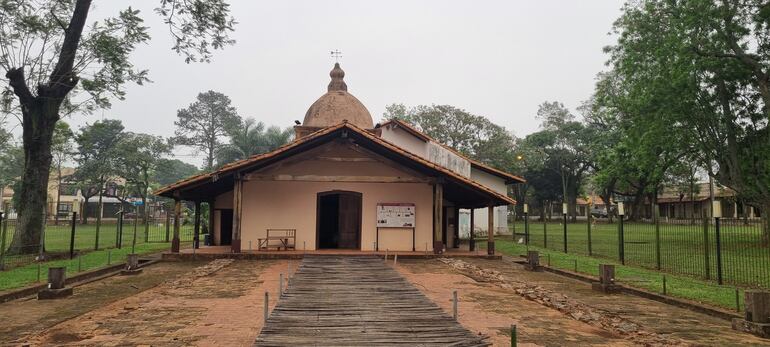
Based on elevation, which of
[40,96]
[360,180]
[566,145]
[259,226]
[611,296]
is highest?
[566,145]

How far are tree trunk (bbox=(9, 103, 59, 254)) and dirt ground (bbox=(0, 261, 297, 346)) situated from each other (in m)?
6.92

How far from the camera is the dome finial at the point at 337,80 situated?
25172 millimetres

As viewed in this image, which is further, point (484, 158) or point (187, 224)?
point (484, 158)

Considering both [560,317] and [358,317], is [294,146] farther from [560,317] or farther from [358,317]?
[560,317]

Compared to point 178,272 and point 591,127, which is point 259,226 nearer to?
point 178,272

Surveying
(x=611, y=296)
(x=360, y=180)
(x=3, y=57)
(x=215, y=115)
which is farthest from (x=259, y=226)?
(x=215, y=115)

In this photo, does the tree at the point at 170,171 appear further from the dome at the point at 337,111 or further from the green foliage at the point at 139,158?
the dome at the point at 337,111

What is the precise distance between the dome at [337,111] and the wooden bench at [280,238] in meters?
6.56

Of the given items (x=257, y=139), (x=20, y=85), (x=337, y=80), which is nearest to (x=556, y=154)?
(x=257, y=139)

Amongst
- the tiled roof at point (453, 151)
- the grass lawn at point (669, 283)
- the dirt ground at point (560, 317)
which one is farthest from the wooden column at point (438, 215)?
the tiled roof at point (453, 151)

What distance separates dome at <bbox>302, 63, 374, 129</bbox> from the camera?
Result: 23406mm

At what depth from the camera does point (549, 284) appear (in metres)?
11.9

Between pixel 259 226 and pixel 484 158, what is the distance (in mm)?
33722

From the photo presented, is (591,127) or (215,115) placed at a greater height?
(215,115)
